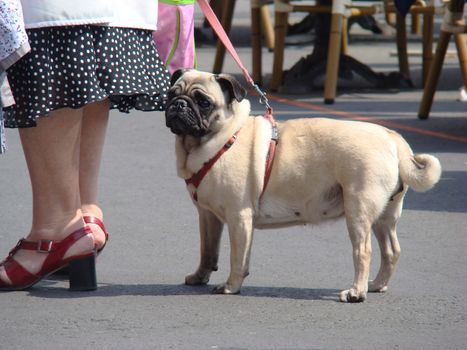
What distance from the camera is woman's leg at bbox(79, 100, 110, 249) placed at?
447 centimetres

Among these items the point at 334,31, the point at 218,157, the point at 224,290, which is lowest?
the point at 334,31

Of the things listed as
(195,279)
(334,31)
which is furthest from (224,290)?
(334,31)

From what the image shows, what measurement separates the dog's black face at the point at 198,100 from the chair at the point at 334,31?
204 inches

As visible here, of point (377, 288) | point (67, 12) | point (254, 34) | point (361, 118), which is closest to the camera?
point (67, 12)

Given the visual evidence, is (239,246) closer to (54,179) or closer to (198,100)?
(198,100)

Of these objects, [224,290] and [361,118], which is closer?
[224,290]

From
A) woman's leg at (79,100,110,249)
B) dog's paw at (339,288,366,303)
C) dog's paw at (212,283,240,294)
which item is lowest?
dog's paw at (212,283,240,294)

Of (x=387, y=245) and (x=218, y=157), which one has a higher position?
(x=218, y=157)

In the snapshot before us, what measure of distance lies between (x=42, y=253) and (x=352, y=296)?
120 centimetres

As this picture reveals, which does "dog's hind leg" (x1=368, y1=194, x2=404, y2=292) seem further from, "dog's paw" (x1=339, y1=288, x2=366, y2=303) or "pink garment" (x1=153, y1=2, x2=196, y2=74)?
"pink garment" (x1=153, y1=2, x2=196, y2=74)

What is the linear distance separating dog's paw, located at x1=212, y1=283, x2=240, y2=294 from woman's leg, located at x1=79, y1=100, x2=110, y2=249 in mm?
539

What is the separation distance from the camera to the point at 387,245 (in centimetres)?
430

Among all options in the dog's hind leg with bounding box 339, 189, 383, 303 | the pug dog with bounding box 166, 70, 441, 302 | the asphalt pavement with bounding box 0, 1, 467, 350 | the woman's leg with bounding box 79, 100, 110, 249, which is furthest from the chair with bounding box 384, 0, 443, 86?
the dog's hind leg with bounding box 339, 189, 383, 303

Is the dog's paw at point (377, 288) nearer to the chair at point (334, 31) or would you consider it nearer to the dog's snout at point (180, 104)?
the dog's snout at point (180, 104)
